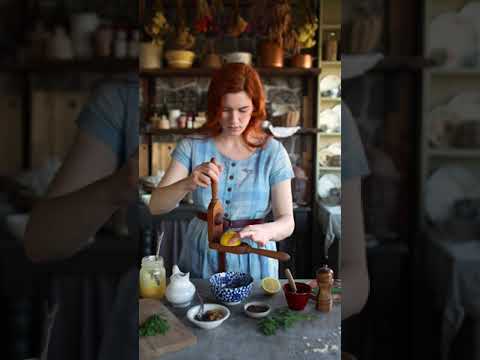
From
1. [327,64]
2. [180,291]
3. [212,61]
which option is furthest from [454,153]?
[212,61]

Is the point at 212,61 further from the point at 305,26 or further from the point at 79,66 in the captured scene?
the point at 79,66

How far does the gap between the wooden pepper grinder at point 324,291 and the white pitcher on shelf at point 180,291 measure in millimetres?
207

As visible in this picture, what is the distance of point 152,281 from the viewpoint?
2.24ft

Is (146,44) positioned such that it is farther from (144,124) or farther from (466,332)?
(466,332)

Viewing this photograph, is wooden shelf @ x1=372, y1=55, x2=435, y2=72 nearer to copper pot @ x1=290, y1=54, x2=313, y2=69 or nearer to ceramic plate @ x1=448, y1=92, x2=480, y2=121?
ceramic plate @ x1=448, y1=92, x2=480, y2=121

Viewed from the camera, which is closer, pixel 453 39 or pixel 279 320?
pixel 453 39

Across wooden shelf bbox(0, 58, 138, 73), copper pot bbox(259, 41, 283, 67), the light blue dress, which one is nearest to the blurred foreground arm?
wooden shelf bbox(0, 58, 138, 73)

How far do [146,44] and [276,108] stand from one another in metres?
0.33

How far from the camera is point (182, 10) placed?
84 cm

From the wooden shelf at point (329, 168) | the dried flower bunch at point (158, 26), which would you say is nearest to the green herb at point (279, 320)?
the wooden shelf at point (329, 168)

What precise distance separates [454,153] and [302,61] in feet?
2.10

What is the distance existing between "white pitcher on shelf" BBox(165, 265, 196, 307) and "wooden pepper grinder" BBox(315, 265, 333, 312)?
207 mm

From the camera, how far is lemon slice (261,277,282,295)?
69 centimetres

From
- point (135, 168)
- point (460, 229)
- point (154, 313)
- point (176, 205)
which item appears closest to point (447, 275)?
point (460, 229)
